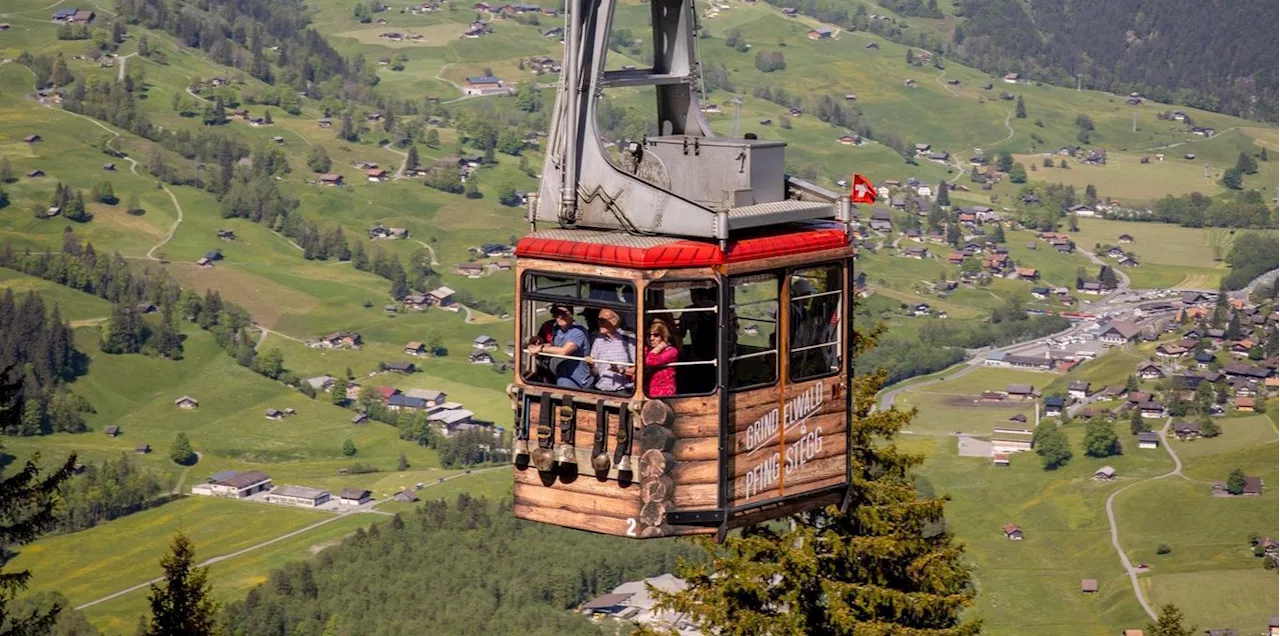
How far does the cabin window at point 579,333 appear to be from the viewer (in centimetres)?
2391

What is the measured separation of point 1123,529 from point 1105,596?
15.2 metres

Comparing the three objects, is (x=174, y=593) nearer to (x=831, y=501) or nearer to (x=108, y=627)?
(x=831, y=501)

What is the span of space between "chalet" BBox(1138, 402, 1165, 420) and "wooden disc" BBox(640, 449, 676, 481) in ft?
554

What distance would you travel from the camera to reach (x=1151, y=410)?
189 m

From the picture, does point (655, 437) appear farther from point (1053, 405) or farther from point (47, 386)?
point (47, 386)

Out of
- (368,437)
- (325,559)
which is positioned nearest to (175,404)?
(368,437)

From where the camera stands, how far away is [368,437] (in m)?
189

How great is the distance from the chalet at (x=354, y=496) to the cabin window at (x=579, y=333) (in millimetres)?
142943

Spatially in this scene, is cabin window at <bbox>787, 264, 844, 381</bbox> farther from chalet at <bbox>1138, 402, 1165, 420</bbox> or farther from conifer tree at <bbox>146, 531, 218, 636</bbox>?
chalet at <bbox>1138, 402, 1165, 420</bbox>

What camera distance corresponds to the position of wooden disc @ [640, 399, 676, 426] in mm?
23391

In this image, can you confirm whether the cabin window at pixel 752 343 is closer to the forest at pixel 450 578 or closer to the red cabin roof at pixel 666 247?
the red cabin roof at pixel 666 247

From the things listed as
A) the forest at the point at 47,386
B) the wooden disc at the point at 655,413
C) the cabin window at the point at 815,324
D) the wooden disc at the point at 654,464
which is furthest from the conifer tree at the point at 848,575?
the forest at the point at 47,386

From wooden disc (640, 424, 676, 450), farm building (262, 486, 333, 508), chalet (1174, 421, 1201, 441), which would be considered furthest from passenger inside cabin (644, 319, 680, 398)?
chalet (1174, 421, 1201, 441)

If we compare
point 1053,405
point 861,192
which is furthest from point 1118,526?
point 861,192
